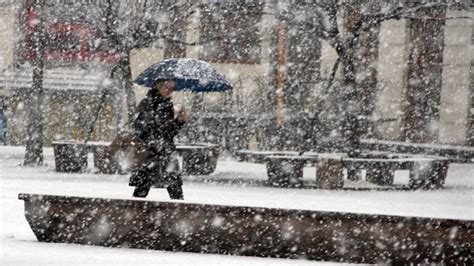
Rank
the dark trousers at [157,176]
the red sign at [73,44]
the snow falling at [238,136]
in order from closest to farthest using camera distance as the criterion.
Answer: the snow falling at [238,136], the dark trousers at [157,176], the red sign at [73,44]

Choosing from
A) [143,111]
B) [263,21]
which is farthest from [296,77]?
[143,111]

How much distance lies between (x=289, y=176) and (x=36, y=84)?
672cm

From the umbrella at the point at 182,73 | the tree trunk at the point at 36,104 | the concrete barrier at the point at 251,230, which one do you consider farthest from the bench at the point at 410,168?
the concrete barrier at the point at 251,230

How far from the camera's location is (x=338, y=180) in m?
15.3

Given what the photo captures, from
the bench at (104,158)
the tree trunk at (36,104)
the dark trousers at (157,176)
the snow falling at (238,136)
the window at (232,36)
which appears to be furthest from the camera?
the window at (232,36)

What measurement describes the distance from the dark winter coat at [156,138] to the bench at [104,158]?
7.43 metres

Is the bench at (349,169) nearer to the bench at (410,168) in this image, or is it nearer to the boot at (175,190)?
the bench at (410,168)

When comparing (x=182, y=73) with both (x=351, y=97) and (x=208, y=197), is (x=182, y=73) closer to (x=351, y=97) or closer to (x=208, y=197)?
(x=208, y=197)

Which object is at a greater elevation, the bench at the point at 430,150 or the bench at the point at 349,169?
the bench at the point at 349,169

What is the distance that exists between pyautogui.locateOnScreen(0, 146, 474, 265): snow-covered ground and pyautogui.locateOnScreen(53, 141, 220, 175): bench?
0.95 feet

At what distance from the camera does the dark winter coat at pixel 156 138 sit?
10.0m

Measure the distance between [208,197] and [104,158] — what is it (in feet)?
16.0

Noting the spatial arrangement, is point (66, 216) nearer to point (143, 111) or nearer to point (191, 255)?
point (191, 255)

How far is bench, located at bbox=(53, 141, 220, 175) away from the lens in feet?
58.6
